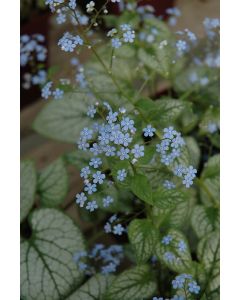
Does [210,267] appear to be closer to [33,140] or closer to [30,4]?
[33,140]

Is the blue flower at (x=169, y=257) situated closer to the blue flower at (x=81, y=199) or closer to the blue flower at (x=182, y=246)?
the blue flower at (x=182, y=246)

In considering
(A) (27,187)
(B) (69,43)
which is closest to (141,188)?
(B) (69,43)

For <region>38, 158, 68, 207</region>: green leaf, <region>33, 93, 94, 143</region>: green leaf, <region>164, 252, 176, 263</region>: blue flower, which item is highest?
<region>33, 93, 94, 143</region>: green leaf

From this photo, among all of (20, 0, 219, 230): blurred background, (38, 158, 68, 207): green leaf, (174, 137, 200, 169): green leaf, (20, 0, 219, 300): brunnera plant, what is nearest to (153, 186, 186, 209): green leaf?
(20, 0, 219, 300): brunnera plant

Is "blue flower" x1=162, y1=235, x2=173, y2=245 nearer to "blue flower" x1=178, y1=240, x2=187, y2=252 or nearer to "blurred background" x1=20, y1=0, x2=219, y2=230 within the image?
"blue flower" x1=178, y1=240, x2=187, y2=252

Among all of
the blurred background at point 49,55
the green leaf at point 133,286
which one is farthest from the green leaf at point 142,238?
the blurred background at point 49,55
